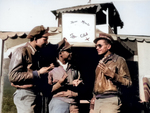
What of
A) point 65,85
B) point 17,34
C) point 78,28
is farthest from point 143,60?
point 17,34

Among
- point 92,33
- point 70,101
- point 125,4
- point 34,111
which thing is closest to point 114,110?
point 70,101

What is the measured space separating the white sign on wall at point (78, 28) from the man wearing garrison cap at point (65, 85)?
16.1 inches

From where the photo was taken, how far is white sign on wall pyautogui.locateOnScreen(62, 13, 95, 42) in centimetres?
296

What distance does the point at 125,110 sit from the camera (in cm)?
307

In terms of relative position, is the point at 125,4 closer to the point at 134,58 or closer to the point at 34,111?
the point at 134,58

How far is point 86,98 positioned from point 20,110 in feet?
3.07

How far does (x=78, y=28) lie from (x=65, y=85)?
2.96 feet

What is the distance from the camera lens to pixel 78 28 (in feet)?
9.77

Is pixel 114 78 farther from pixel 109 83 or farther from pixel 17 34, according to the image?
pixel 17 34

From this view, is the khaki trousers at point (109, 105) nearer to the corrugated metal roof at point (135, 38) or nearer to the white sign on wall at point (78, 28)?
the white sign on wall at point (78, 28)

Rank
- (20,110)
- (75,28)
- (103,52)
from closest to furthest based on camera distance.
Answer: (20,110) < (103,52) < (75,28)

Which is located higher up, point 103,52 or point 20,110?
point 103,52

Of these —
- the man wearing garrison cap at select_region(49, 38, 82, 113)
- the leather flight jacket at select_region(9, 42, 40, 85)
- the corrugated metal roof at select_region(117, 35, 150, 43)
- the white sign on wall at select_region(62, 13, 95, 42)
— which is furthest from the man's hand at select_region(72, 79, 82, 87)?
the corrugated metal roof at select_region(117, 35, 150, 43)

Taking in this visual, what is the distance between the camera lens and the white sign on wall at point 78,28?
2.96m
